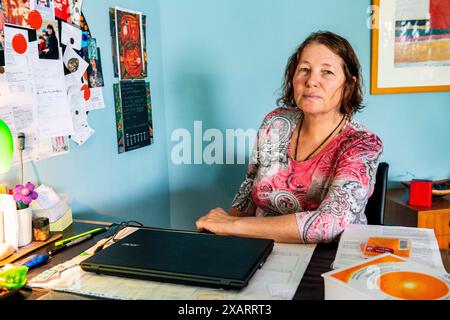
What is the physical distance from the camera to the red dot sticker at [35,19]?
1476mm

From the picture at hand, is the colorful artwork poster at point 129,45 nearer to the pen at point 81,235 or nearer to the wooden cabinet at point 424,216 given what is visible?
the pen at point 81,235

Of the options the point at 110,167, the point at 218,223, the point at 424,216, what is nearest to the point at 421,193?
the point at 424,216

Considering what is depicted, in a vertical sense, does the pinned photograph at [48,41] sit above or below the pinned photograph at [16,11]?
below

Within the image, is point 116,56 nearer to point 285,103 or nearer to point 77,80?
point 77,80

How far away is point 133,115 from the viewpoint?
7.10ft

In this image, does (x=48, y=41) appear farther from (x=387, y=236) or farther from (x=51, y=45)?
(x=387, y=236)

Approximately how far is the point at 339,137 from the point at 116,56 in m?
1.06

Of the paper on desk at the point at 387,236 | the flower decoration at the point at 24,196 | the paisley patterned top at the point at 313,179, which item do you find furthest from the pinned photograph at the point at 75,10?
the paper on desk at the point at 387,236

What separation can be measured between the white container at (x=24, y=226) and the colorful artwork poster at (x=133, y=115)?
0.80 meters

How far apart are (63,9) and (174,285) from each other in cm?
115

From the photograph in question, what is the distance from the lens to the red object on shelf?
2248mm

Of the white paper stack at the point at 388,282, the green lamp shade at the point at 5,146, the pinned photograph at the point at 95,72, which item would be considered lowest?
the white paper stack at the point at 388,282

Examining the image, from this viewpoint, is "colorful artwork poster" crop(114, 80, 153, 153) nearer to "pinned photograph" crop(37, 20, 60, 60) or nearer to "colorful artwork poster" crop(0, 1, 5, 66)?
"pinned photograph" crop(37, 20, 60, 60)
